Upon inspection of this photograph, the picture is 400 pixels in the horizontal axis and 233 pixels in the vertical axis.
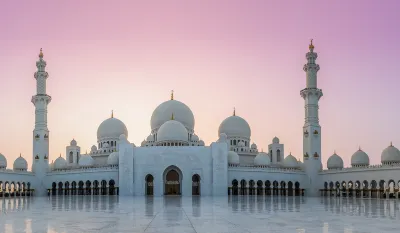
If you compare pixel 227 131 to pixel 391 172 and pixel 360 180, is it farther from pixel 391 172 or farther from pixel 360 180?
pixel 391 172

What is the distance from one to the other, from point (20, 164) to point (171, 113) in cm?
1728

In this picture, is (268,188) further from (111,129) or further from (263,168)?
(111,129)

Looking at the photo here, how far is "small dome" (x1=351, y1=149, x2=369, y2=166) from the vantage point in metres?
46.0

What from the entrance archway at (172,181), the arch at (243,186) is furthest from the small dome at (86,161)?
the arch at (243,186)

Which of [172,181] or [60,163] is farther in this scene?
[60,163]

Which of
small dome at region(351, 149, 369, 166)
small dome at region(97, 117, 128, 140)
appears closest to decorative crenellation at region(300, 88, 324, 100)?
small dome at region(351, 149, 369, 166)

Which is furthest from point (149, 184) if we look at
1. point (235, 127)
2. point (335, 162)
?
point (335, 162)

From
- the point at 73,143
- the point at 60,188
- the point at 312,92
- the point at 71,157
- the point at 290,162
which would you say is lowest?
the point at 60,188

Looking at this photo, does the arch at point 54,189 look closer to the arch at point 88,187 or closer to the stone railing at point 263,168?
the arch at point 88,187

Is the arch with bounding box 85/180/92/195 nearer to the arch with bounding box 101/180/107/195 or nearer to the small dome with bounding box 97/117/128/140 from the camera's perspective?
the arch with bounding box 101/180/107/195

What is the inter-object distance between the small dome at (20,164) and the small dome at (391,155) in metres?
36.9

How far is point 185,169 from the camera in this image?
44.9 meters

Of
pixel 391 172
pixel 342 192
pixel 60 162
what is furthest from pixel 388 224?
pixel 60 162

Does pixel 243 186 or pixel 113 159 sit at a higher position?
pixel 113 159
